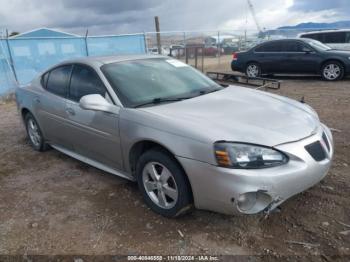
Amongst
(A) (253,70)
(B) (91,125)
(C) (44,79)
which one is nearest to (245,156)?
(B) (91,125)

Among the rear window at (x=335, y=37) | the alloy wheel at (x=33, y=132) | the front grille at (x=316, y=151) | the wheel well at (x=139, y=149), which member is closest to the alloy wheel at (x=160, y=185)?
the wheel well at (x=139, y=149)

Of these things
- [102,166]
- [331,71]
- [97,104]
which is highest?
[97,104]

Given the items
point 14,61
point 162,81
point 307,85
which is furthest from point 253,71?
point 162,81

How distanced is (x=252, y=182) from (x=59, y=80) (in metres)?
3.04

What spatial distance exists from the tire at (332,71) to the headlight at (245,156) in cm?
951

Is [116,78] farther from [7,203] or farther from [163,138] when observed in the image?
[7,203]

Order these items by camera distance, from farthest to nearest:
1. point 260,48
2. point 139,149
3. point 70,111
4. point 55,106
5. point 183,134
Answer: point 260,48
point 55,106
point 70,111
point 139,149
point 183,134

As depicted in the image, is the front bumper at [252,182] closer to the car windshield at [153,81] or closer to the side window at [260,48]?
the car windshield at [153,81]

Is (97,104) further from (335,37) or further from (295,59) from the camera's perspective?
(335,37)

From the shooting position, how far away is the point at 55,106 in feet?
14.3

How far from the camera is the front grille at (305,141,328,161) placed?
2.84 m

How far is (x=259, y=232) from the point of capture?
9.61 feet

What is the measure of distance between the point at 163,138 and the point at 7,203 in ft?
6.81

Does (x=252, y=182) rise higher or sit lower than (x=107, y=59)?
lower
